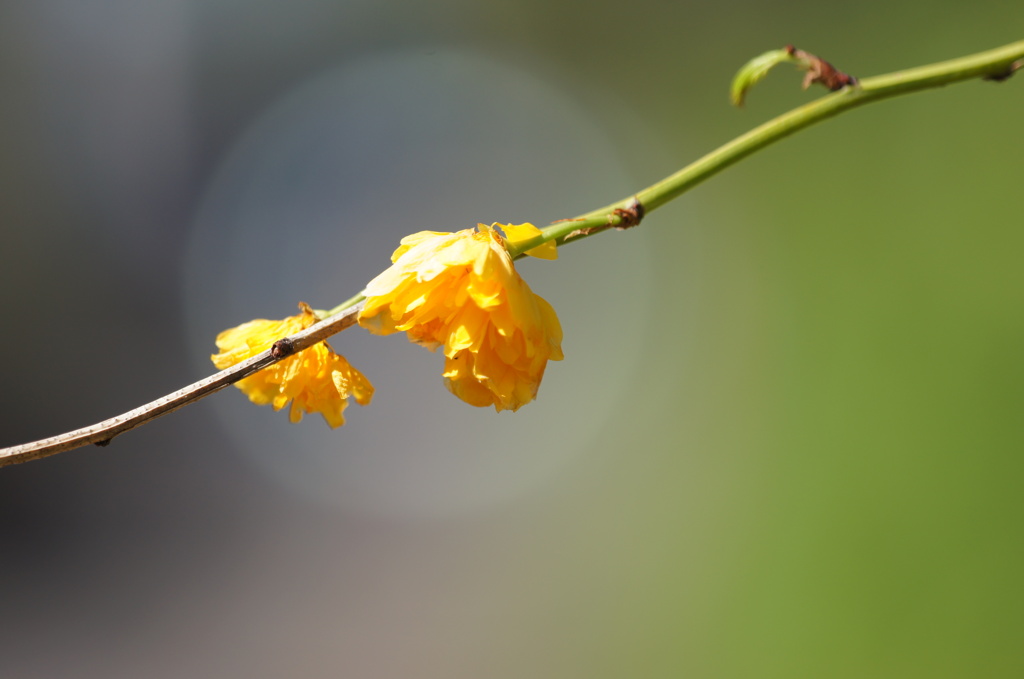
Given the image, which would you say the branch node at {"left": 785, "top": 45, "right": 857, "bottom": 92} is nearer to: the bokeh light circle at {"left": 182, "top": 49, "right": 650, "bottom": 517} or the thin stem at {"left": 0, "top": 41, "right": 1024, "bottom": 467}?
the thin stem at {"left": 0, "top": 41, "right": 1024, "bottom": 467}

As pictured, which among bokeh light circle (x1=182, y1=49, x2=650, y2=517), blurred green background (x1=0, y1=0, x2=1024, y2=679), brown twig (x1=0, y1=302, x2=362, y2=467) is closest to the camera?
brown twig (x1=0, y1=302, x2=362, y2=467)

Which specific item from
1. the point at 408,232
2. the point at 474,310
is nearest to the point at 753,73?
the point at 474,310

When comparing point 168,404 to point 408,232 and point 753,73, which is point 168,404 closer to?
point 753,73

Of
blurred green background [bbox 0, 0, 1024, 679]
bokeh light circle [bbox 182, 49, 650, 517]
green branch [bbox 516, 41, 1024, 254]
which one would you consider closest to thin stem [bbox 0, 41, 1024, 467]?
green branch [bbox 516, 41, 1024, 254]

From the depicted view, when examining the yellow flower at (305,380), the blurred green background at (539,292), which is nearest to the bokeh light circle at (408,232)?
the blurred green background at (539,292)

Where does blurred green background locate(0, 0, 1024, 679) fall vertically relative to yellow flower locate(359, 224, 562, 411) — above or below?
above
